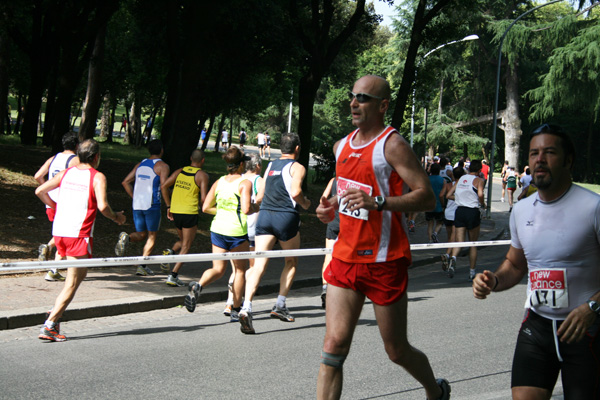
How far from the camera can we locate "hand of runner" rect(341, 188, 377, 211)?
4047 millimetres

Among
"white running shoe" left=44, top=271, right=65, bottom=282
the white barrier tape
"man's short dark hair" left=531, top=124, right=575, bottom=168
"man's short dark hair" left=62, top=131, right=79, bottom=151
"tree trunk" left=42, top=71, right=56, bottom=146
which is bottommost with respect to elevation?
"white running shoe" left=44, top=271, right=65, bottom=282

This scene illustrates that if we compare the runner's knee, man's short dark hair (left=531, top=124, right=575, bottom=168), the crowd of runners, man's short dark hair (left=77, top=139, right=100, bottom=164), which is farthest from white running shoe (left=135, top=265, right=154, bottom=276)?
man's short dark hair (left=531, top=124, right=575, bottom=168)

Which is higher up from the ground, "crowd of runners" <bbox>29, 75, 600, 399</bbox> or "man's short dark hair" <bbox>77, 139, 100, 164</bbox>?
"man's short dark hair" <bbox>77, 139, 100, 164</bbox>

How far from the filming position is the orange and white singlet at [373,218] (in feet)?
14.3

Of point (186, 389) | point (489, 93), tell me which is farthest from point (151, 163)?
point (489, 93)

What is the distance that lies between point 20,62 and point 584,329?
138ft

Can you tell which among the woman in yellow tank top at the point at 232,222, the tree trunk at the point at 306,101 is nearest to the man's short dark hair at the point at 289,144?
the woman in yellow tank top at the point at 232,222

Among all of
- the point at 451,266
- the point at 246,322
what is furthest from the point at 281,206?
the point at 451,266

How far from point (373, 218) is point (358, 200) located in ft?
1.20

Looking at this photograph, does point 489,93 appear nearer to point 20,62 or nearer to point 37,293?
point 20,62

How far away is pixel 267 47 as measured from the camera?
77.5ft

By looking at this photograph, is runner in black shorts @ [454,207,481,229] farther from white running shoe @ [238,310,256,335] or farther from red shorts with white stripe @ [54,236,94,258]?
red shorts with white stripe @ [54,236,94,258]

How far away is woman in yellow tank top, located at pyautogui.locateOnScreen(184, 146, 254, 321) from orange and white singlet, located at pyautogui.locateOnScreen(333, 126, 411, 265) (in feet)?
11.8

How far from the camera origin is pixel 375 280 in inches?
171
